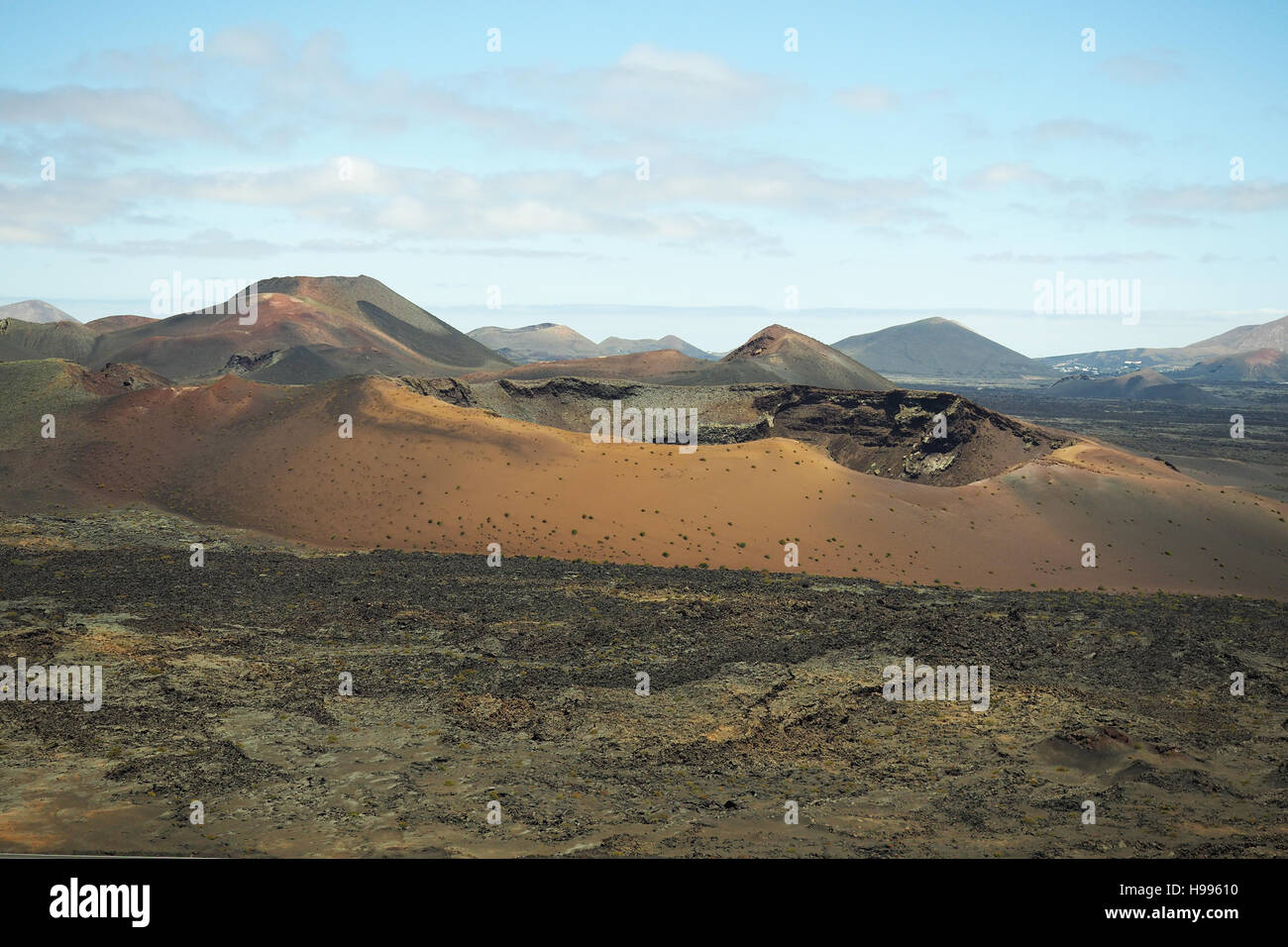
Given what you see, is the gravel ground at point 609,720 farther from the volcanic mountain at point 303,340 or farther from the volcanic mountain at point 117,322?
the volcanic mountain at point 117,322

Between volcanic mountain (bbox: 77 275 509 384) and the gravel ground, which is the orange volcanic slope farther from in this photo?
volcanic mountain (bbox: 77 275 509 384)

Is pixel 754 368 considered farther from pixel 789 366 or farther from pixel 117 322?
pixel 117 322

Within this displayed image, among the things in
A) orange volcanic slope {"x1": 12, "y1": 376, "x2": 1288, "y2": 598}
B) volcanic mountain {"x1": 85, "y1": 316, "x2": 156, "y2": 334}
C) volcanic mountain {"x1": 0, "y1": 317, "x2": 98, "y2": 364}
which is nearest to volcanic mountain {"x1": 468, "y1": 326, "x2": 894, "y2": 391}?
orange volcanic slope {"x1": 12, "y1": 376, "x2": 1288, "y2": 598}

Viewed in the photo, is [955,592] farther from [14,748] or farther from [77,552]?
[77,552]

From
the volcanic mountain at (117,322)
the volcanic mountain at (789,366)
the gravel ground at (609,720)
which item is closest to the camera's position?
the gravel ground at (609,720)

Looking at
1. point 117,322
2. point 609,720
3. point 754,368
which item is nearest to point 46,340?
point 117,322

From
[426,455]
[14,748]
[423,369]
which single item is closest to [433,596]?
[14,748]

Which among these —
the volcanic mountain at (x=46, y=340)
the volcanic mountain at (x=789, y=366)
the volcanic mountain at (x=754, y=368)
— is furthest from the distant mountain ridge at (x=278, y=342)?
the volcanic mountain at (x=789, y=366)
